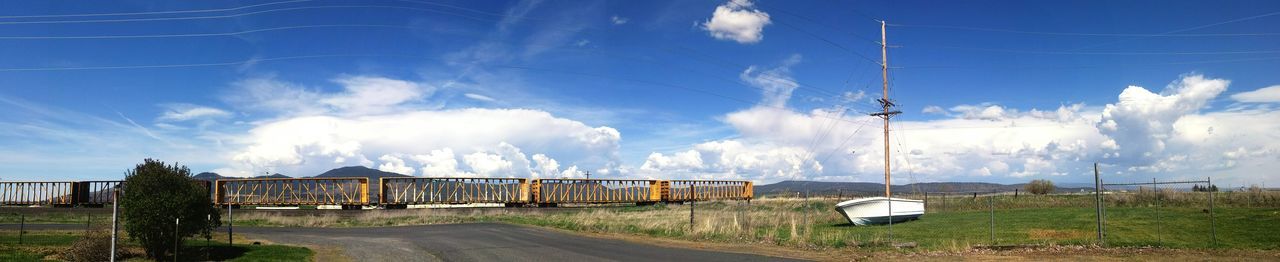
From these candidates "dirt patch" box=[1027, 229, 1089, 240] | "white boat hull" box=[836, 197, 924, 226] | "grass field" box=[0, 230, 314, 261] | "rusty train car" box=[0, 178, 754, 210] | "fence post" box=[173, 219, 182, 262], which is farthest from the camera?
"rusty train car" box=[0, 178, 754, 210]

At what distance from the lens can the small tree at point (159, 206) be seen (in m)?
18.3

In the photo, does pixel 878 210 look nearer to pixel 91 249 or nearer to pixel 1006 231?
pixel 1006 231

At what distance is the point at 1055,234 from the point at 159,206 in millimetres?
26367

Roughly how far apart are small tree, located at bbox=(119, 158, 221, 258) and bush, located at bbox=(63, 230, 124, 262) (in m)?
0.59

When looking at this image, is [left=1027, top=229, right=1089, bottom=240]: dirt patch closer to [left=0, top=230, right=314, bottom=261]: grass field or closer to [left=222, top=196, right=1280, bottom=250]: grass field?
[left=222, top=196, right=1280, bottom=250]: grass field

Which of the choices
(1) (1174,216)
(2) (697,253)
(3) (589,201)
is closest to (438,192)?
(3) (589,201)

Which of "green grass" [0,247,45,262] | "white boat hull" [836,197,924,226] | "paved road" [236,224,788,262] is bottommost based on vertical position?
"paved road" [236,224,788,262]

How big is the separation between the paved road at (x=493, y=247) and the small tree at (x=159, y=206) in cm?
422

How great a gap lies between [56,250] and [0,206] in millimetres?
53628

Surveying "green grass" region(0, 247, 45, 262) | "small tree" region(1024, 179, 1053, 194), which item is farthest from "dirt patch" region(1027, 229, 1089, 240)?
"small tree" region(1024, 179, 1053, 194)

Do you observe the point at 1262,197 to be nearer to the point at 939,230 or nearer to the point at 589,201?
the point at 939,230

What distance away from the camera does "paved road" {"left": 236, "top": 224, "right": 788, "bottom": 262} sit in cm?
1884

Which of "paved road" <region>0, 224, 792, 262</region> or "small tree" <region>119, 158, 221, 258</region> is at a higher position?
"small tree" <region>119, 158, 221, 258</region>

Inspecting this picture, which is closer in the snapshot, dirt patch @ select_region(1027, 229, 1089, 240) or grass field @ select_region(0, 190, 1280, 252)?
grass field @ select_region(0, 190, 1280, 252)
